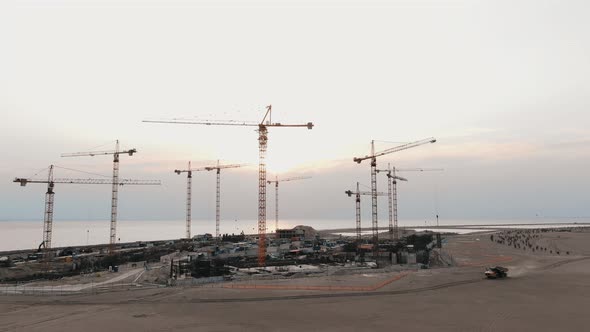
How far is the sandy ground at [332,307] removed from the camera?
33.9m

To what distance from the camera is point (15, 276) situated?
3184 inches

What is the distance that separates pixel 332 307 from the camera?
40.1m

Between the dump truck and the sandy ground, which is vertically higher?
the dump truck

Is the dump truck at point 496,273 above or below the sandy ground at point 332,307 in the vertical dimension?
above

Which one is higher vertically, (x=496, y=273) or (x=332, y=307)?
(x=496, y=273)

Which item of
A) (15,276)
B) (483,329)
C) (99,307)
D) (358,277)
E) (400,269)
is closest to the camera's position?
(483,329)

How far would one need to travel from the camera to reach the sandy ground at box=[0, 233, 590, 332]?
1335 inches

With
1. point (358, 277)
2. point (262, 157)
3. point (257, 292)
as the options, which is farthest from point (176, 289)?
point (262, 157)

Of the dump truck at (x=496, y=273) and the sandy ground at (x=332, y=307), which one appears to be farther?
the dump truck at (x=496, y=273)

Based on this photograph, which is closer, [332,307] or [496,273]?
[332,307]

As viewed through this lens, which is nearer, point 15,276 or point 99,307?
point 99,307

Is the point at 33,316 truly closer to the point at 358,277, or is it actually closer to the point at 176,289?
the point at 176,289

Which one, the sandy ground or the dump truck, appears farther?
the dump truck

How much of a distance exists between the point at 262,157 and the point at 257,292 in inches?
2679
